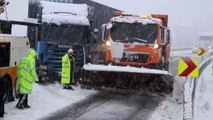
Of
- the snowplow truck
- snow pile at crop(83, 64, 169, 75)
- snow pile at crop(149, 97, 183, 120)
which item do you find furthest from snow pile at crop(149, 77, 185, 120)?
the snowplow truck

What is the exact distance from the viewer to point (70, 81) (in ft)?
53.1

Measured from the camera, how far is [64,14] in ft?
59.3

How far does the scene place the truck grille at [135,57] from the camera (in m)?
16.0

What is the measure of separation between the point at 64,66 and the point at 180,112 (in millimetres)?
5178

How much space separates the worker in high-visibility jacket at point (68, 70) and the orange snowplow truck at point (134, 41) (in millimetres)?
1327

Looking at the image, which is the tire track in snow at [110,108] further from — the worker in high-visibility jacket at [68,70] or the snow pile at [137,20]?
the snow pile at [137,20]

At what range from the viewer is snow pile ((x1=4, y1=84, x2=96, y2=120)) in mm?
11172

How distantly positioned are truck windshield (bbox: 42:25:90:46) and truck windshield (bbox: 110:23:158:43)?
1.95m

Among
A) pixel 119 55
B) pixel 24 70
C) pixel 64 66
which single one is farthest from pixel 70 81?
pixel 24 70

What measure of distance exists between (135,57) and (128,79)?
1773 millimetres

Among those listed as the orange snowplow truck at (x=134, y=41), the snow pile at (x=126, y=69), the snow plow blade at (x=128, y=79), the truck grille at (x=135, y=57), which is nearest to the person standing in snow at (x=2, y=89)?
the snow plow blade at (x=128, y=79)

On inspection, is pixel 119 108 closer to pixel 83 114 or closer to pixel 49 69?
pixel 83 114

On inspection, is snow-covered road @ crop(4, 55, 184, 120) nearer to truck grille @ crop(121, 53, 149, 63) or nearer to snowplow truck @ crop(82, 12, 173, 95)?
snowplow truck @ crop(82, 12, 173, 95)

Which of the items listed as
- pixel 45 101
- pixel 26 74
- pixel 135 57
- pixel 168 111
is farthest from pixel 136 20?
pixel 26 74
